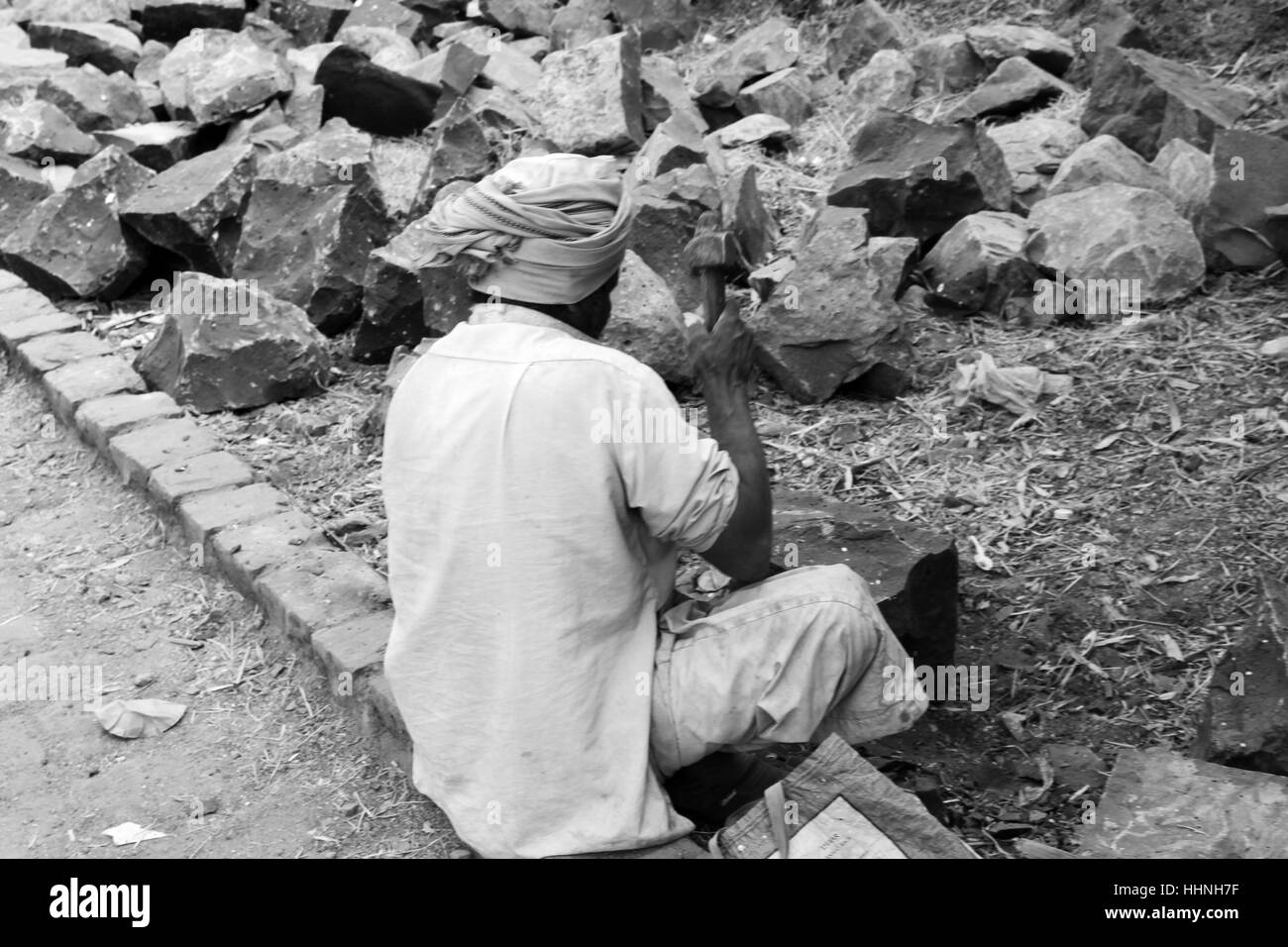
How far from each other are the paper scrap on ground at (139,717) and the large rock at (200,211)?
311 centimetres

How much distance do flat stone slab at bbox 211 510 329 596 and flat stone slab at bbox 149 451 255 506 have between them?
1.11 feet

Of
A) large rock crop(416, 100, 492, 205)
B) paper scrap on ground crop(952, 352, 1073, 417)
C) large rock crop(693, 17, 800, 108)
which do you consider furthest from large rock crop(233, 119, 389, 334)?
paper scrap on ground crop(952, 352, 1073, 417)

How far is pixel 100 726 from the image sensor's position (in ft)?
12.4

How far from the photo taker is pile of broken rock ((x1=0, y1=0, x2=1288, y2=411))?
4949 mm

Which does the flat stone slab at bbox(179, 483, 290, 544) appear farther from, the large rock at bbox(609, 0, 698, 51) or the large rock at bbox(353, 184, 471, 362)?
the large rock at bbox(609, 0, 698, 51)

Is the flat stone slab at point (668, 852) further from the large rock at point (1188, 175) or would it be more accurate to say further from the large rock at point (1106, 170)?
the large rock at point (1106, 170)

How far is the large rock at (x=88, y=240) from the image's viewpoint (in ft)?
21.6

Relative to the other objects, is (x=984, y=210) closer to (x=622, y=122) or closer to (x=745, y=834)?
(x=622, y=122)

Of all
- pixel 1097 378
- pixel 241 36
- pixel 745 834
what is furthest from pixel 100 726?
pixel 241 36

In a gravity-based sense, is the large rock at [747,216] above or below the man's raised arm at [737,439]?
below

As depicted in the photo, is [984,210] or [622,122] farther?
[622,122]

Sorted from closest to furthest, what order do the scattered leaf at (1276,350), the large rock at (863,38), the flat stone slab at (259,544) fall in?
the flat stone slab at (259,544) → the scattered leaf at (1276,350) → the large rock at (863,38)

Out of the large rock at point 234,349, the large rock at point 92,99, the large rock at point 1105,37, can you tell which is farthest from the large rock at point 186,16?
the large rock at point 1105,37
